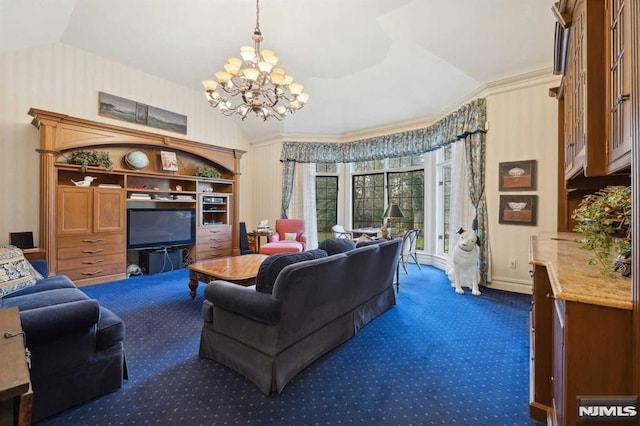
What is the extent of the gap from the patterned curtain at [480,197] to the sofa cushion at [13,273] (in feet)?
17.3

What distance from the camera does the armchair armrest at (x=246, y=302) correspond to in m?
1.86

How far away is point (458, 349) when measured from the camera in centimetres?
A: 247

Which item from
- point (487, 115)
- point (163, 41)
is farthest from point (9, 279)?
point (487, 115)

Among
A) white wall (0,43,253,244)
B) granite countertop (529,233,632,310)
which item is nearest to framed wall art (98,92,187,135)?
white wall (0,43,253,244)

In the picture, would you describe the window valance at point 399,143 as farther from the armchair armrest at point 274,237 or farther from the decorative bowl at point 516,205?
the armchair armrest at point 274,237

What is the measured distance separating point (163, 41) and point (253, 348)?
4.88 meters

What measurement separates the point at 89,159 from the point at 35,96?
3.60 ft

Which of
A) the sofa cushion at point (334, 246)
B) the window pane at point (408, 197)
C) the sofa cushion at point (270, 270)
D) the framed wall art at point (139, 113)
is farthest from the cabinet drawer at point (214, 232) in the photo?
the sofa cushion at point (270, 270)

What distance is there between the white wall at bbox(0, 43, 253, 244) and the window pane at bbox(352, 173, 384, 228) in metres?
4.51

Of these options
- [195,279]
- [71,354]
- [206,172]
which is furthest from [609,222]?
[206,172]

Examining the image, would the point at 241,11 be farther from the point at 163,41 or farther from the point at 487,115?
the point at 487,115

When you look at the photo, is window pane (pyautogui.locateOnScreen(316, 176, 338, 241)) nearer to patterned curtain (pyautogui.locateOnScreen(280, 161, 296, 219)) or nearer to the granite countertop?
patterned curtain (pyautogui.locateOnScreen(280, 161, 296, 219))

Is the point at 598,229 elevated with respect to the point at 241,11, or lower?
lower

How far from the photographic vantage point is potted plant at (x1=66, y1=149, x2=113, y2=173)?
4.32 meters
